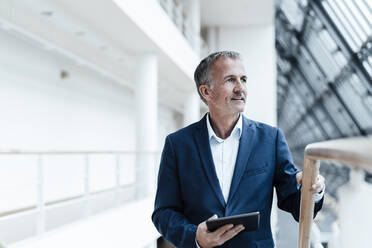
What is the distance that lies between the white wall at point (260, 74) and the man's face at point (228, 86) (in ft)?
27.8

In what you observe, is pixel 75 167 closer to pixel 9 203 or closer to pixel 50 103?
pixel 50 103

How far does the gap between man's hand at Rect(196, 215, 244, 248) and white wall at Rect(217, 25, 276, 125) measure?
8665mm

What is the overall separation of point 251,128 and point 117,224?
2.94m

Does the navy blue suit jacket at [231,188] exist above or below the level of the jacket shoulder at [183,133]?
below

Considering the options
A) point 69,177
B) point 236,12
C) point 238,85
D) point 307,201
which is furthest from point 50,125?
point 236,12

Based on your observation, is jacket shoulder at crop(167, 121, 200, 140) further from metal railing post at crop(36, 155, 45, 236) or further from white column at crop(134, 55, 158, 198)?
white column at crop(134, 55, 158, 198)

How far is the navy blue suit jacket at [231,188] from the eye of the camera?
109cm

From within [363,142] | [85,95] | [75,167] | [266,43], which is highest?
[266,43]

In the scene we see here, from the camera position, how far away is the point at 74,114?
6.41 meters

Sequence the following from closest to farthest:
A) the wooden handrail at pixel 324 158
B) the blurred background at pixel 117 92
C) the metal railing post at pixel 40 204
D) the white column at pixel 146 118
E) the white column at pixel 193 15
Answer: the wooden handrail at pixel 324 158, the metal railing post at pixel 40 204, the blurred background at pixel 117 92, the white column at pixel 146 118, the white column at pixel 193 15

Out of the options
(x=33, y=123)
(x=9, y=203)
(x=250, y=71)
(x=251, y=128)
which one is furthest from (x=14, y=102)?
(x=250, y=71)

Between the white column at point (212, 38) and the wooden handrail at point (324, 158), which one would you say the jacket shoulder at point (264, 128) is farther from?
the white column at point (212, 38)

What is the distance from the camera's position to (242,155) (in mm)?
1114

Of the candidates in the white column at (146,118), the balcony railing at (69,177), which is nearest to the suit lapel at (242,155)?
the balcony railing at (69,177)
